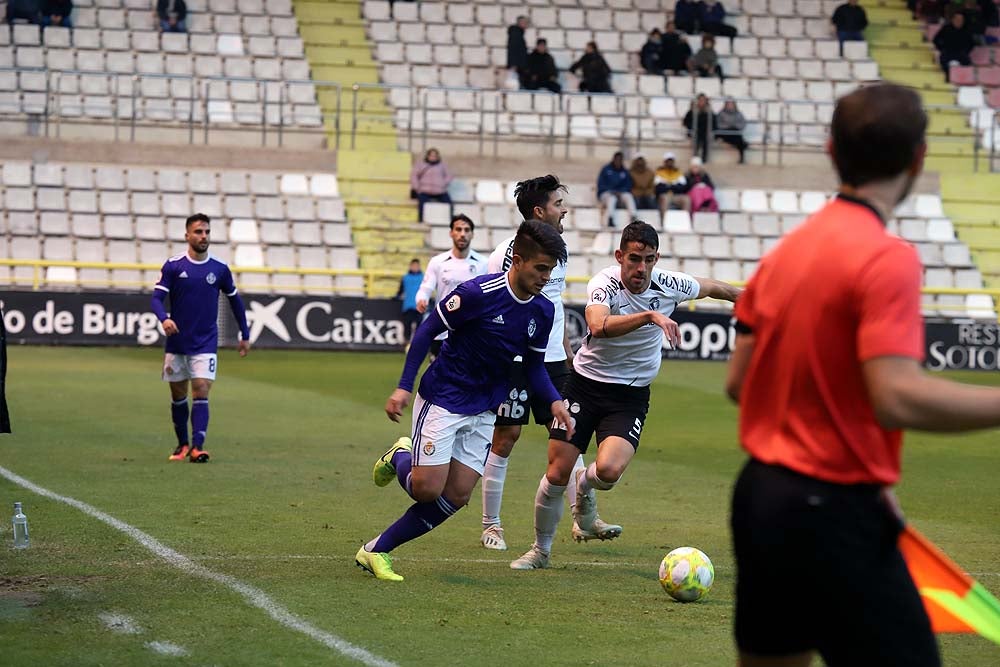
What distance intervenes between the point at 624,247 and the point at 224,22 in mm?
24560

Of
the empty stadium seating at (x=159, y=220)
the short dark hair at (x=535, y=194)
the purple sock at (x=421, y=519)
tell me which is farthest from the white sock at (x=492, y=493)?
the empty stadium seating at (x=159, y=220)

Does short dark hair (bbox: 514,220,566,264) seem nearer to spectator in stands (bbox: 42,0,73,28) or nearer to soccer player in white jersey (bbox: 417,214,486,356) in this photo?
soccer player in white jersey (bbox: 417,214,486,356)

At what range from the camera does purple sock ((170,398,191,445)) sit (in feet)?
43.3

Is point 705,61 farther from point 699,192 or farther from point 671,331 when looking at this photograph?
point 671,331

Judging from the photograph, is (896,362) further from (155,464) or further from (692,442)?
(692,442)

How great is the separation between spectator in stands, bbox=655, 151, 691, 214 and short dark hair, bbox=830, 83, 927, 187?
26.5 metres

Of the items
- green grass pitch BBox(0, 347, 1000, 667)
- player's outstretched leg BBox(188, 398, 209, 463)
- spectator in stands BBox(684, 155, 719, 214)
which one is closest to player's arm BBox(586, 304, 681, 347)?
green grass pitch BBox(0, 347, 1000, 667)

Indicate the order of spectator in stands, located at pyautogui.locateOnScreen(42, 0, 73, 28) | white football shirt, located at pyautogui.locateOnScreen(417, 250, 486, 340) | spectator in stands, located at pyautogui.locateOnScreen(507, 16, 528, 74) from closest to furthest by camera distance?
white football shirt, located at pyautogui.locateOnScreen(417, 250, 486, 340)
spectator in stands, located at pyautogui.locateOnScreen(42, 0, 73, 28)
spectator in stands, located at pyautogui.locateOnScreen(507, 16, 528, 74)

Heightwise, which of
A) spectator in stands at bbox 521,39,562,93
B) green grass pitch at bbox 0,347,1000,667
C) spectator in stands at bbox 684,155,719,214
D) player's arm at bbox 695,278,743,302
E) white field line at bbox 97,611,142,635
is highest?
spectator in stands at bbox 521,39,562,93

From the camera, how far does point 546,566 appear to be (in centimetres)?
866

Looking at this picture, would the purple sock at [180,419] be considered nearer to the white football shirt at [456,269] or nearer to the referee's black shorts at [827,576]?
the white football shirt at [456,269]

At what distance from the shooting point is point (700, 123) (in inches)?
1222

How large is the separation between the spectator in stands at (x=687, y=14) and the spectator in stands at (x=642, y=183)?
5.39 m

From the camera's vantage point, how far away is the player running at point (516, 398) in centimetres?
905
